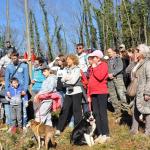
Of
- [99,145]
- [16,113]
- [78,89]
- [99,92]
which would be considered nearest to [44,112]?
[16,113]

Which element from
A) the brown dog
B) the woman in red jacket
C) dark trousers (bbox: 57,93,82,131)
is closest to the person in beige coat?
the woman in red jacket

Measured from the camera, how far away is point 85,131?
832 centimetres

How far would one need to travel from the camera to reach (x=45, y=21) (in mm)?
27516

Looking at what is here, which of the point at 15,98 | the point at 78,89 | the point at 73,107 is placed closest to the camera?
the point at 78,89

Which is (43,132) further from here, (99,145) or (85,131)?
(99,145)

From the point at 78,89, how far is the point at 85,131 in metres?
1.11

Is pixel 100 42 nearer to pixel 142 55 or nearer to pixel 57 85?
pixel 57 85

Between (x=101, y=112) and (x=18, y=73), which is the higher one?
(x=18, y=73)

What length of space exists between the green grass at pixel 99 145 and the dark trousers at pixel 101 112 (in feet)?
0.91

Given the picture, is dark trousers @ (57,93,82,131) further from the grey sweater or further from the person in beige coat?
the person in beige coat

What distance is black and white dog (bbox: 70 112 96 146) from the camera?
832 centimetres

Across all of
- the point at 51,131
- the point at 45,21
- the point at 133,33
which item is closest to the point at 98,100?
the point at 51,131

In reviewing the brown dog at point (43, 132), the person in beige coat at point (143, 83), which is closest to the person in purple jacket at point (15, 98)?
the brown dog at point (43, 132)

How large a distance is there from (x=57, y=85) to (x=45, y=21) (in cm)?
1794
